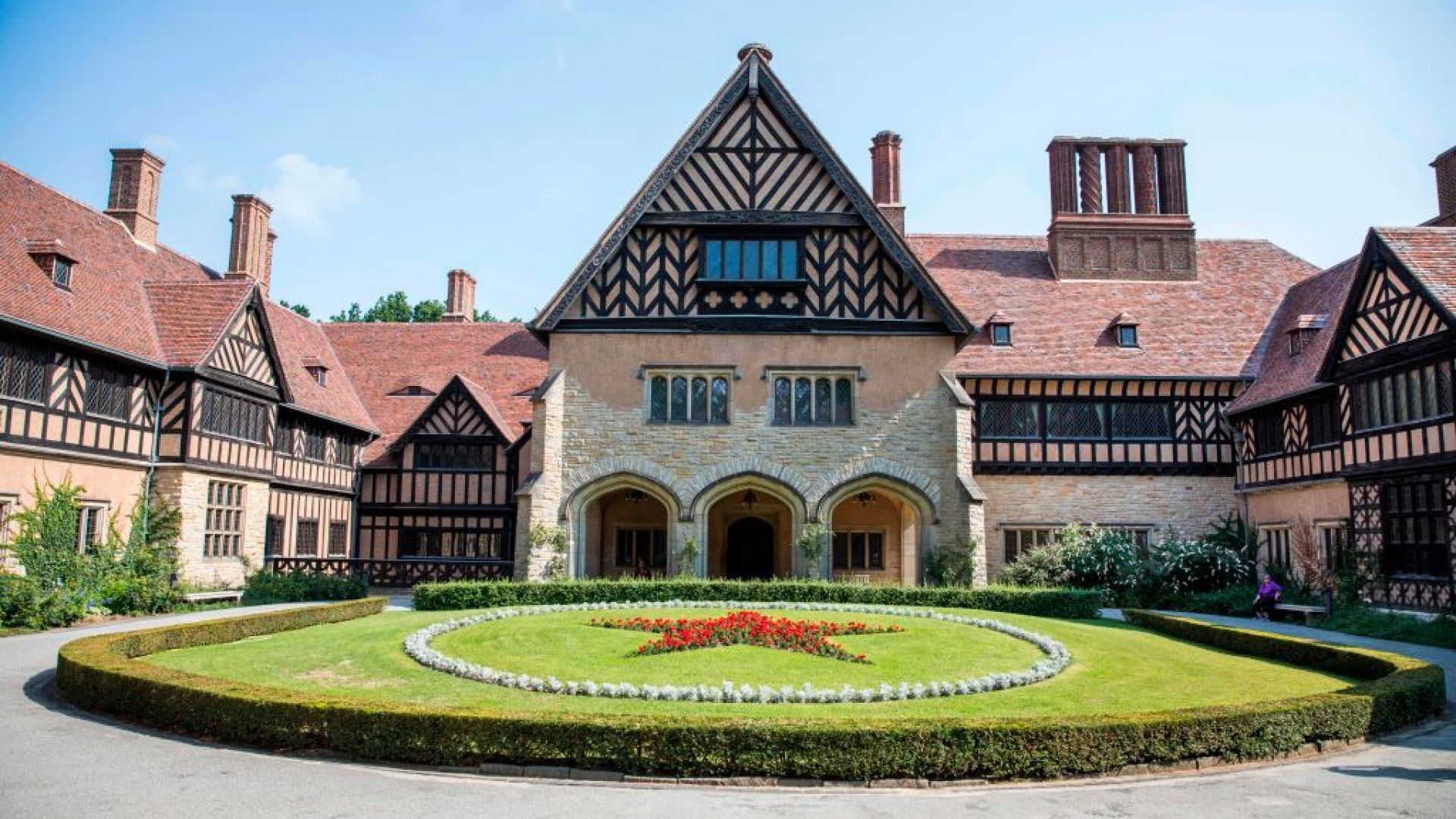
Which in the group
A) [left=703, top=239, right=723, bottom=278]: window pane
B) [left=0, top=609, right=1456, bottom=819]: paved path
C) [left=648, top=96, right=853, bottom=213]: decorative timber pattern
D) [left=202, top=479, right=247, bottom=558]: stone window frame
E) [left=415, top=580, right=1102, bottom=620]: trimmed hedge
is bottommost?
[left=0, top=609, right=1456, bottom=819]: paved path

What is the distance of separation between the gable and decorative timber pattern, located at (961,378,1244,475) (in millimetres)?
18800

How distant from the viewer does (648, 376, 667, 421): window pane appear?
81.8 ft

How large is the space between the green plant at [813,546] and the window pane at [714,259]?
6593mm

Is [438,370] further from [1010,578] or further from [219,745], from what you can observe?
[219,745]

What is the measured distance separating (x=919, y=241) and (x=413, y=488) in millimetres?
18086

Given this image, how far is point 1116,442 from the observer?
28.2m

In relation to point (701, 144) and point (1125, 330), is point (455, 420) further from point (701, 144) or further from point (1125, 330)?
point (1125, 330)

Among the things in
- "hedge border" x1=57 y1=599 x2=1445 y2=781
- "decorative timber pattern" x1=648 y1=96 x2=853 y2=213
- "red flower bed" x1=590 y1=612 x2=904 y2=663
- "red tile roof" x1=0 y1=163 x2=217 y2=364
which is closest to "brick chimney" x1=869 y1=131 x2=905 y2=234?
"decorative timber pattern" x1=648 y1=96 x2=853 y2=213

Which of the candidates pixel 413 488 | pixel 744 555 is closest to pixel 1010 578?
pixel 744 555

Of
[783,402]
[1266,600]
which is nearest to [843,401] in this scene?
[783,402]

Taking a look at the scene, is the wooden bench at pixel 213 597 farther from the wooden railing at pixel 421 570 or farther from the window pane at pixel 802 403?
the window pane at pixel 802 403

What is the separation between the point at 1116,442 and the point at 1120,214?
8.27 m

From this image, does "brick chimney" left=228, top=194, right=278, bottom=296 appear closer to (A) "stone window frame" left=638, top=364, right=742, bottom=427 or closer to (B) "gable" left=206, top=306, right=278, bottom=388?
(B) "gable" left=206, top=306, right=278, bottom=388

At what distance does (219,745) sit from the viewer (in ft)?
31.6
